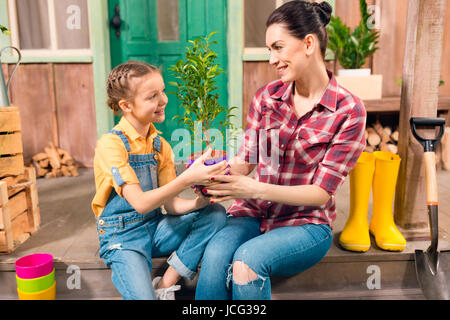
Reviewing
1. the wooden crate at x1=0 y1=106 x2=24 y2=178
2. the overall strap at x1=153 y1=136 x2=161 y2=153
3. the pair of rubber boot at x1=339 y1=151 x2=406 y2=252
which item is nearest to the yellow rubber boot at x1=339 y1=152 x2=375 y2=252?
the pair of rubber boot at x1=339 y1=151 x2=406 y2=252

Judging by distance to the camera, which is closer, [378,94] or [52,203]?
[52,203]

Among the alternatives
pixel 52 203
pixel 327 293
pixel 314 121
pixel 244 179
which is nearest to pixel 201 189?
pixel 244 179

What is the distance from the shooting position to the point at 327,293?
1911 millimetres

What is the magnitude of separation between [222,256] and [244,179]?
0.29 metres

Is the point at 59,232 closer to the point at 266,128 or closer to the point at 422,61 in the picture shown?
the point at 266,128

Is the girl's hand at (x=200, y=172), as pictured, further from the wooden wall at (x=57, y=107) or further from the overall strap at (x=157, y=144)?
the wooden wall at (x=57, y=107)

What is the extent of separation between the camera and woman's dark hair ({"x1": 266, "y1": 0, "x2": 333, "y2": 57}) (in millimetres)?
1468

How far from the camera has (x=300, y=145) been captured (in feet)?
5.20

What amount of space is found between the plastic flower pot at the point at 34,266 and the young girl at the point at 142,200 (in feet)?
0.98

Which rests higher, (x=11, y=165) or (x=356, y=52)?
(x=356, y=52)

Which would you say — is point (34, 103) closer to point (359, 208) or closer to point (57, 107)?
point (57, 107)

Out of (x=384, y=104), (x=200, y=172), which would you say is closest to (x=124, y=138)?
(x=200, y=172)

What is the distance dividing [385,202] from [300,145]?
0.66m

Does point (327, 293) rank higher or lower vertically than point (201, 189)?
lower
